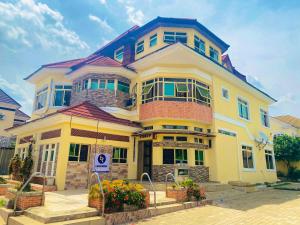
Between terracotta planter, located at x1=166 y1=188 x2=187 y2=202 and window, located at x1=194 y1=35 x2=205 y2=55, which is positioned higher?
window, located at x1=194 y1=35 x2=205 y2=55

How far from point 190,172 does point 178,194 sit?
18.0 feet

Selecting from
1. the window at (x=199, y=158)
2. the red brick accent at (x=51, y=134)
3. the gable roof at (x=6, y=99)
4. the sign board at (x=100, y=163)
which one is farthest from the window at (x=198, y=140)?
the gable roof at (x=6, y=99)

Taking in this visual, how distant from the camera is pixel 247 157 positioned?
2036cm

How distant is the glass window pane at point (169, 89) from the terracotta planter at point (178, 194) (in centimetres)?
766

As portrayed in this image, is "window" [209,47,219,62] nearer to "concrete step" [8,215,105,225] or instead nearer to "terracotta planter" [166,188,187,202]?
"terracotta planter" [166,188,187,202]

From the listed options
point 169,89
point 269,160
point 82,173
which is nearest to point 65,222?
point 82,173

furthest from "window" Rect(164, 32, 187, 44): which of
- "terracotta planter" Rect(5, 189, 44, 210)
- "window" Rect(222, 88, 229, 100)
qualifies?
"terracotta planter" Rect(5, 189, 44, 210)

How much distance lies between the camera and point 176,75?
16281 millimetres

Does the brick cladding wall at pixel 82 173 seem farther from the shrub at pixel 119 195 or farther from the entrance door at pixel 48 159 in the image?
the shrub at pixel 119 195

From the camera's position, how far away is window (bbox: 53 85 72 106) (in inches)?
796

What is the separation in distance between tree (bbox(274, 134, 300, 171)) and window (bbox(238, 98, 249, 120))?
989cm

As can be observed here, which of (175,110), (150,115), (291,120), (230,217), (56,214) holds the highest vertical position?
(291,120)

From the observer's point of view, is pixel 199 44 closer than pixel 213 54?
Yes

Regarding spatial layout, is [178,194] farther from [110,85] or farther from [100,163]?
[110,85]
